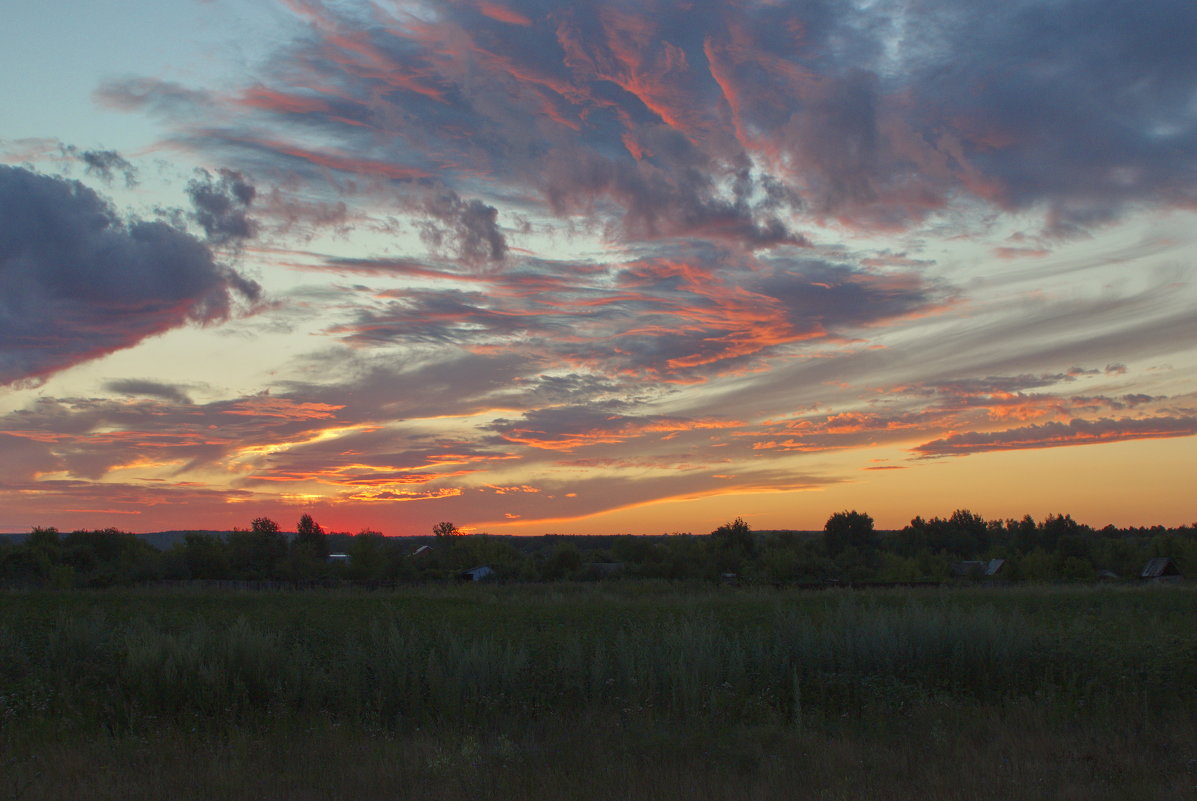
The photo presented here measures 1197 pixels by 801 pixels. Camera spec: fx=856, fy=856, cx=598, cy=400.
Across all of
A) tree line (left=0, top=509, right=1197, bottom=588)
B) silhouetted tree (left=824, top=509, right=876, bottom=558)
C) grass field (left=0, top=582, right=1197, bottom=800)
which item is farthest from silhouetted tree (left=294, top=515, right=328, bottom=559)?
grass field (left=0, top=582, right=1197, bottom=800)

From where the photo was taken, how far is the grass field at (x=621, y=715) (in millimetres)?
7891

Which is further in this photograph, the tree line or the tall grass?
the tree line

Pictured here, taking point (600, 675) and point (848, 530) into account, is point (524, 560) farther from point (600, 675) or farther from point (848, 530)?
point (600, 675)

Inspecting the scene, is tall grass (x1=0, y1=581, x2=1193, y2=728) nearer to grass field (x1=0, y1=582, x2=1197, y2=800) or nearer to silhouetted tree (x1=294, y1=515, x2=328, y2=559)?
grass field (x1=0, y1=582, x2=1197, y2=800)

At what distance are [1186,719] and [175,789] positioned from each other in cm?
1109

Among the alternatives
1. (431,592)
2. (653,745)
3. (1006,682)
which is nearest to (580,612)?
(431,592)

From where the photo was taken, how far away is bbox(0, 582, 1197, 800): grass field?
7.89m

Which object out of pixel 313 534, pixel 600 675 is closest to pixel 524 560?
pixel 313 534

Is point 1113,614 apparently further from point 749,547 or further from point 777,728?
point 749,547

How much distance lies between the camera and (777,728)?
9758 millimetres

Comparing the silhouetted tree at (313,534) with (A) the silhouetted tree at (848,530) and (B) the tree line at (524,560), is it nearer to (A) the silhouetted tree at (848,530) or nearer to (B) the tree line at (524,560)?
(B) the tree line at (524,560)

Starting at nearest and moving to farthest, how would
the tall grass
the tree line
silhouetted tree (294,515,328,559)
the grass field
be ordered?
the grass field < the tall grass < the tree line < silhouetted tree (294,515,328,559)

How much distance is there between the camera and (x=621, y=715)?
10883 millimetres

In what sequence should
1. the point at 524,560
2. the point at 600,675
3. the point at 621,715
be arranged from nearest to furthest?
the point at 621,715
the point at 600,675
the point at 524,560
